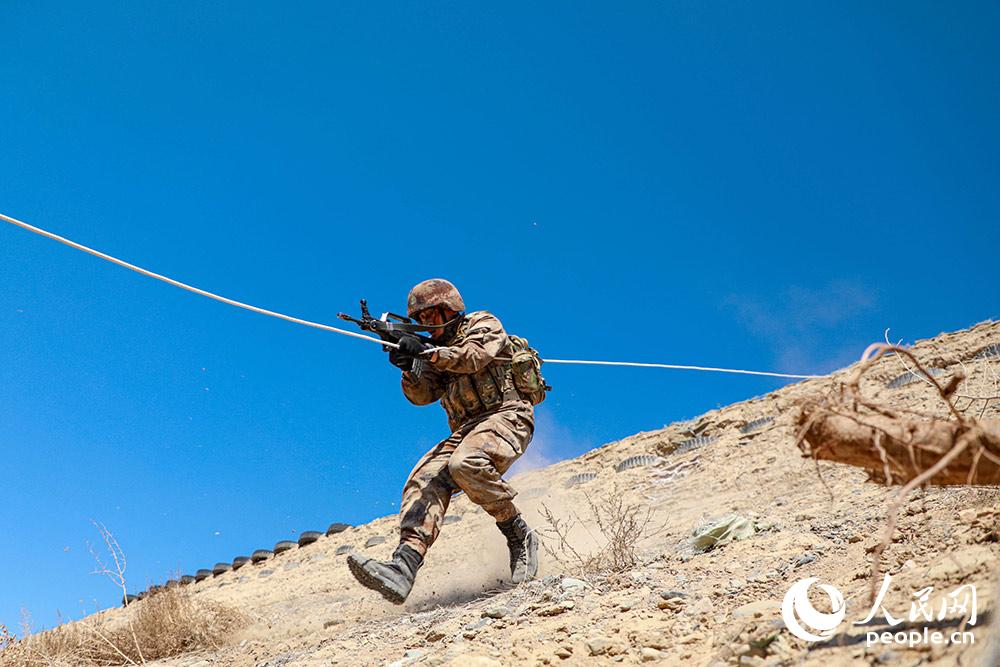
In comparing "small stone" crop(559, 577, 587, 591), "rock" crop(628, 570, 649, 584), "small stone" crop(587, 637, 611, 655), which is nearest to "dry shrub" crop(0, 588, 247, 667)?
"small stone" crop(559, 577, 587, 591)

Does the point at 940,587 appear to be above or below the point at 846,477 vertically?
below

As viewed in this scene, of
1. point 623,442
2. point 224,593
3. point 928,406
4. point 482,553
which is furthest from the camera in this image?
point 623,442

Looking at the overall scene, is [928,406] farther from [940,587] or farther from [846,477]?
[940,587]

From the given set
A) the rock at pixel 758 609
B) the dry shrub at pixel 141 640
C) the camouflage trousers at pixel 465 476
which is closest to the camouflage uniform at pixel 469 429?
the camouflage trousers at pixel 465 476

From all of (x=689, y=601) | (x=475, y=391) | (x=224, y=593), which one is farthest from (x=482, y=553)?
(x=224, y=593)

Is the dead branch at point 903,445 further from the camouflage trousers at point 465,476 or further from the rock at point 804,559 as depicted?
the camouflage trousers at point 465,476

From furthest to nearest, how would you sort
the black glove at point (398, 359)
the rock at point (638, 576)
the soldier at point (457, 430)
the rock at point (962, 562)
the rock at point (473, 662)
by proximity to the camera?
the black glove at point (398, 359) < the soldier at point (457, 430) < the rock at point (638, 576) < the rock at point (473, 662) < the rock at point (962, 562)

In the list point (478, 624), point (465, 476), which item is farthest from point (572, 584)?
point (465, 476)

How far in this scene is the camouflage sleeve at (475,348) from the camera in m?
5.59

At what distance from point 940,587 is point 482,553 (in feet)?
15.7

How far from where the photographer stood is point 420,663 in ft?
12.9

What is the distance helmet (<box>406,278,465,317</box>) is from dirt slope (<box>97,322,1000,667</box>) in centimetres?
195

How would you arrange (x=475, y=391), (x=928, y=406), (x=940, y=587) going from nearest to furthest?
(x=940, y=587) < (x=475, y=391) < (x=928, y=406)

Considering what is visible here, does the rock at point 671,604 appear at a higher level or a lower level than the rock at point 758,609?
higher
